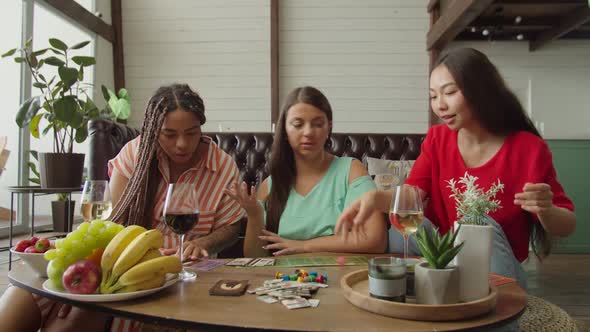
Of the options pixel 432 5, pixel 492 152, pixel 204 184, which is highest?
pixel 432 5

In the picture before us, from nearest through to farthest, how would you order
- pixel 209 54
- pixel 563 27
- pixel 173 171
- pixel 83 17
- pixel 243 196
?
pixel 243 196 < pixel 173 171 < pixel 563 27 < pixel 83 17 < pixel 209 54

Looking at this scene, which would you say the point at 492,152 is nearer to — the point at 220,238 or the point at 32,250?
the point at 220,238

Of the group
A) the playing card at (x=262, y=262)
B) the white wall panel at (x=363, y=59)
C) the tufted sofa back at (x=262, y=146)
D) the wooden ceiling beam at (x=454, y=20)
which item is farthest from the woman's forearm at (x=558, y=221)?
the white wall panel at (x=363, y=59)

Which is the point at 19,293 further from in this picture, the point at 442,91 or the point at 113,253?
the point at 442,91

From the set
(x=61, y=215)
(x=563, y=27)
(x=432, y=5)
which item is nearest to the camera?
(x=61, y=215)

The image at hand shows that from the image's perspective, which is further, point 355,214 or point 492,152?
point 492,152

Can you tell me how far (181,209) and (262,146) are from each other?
2.01 meters

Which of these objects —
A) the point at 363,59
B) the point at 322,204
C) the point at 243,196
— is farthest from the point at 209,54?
the point at 243,196

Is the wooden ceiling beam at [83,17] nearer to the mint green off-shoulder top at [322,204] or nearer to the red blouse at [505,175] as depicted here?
the mint green off-shoulder top at [322,204]

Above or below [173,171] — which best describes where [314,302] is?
below

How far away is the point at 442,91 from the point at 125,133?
2.06 m

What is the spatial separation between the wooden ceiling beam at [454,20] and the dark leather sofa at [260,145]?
68.9 inches

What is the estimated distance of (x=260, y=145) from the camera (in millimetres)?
3102

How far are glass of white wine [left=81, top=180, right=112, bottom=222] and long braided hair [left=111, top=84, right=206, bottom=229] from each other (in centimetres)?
35
